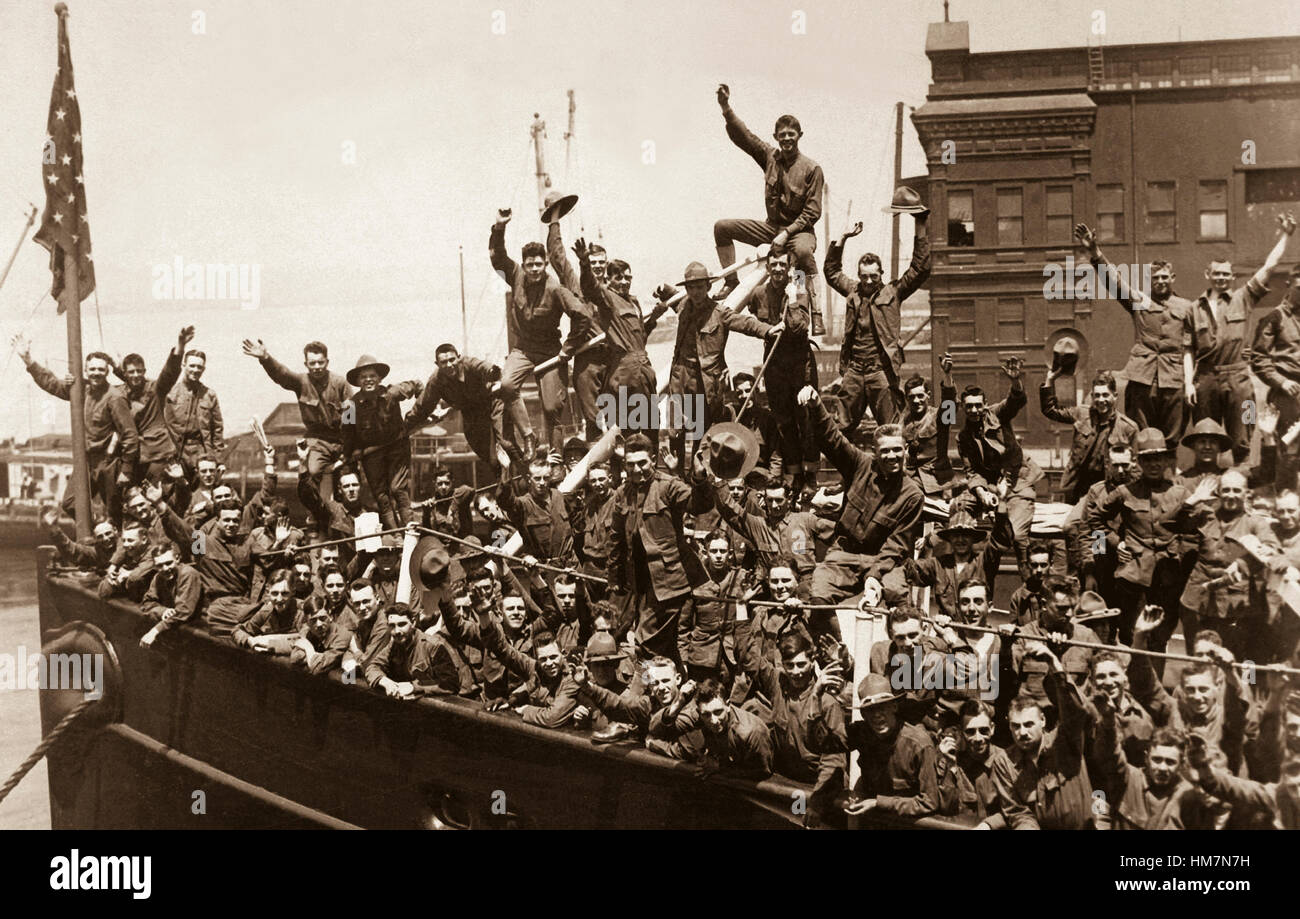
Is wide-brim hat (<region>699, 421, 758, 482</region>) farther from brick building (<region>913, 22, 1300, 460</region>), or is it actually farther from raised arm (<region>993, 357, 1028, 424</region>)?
brick building (<region>913, 22, 1300, 460</region>)

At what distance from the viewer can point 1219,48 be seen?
9547 mm

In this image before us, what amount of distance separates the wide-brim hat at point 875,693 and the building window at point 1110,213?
20.2 feet

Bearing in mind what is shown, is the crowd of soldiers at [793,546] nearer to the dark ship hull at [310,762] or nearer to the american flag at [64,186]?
the dark ship hull at [310,762]

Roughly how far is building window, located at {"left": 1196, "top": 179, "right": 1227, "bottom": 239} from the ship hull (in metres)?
6.05

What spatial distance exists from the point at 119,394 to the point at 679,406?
4.54m

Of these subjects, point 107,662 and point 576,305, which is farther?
point 107,662

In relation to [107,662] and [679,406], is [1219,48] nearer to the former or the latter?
[679,406]

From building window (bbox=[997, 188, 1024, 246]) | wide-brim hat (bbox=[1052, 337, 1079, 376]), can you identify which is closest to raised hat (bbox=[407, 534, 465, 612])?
wide-brim hat (bbox=[1052, 337, 1079, 376])

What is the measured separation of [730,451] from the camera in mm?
6992

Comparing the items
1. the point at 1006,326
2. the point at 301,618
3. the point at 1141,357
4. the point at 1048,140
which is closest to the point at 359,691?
the point at 301,618

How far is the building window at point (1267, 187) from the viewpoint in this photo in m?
9.41

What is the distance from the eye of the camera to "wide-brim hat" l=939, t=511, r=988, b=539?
637 centimetres

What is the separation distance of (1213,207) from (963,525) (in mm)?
4639
